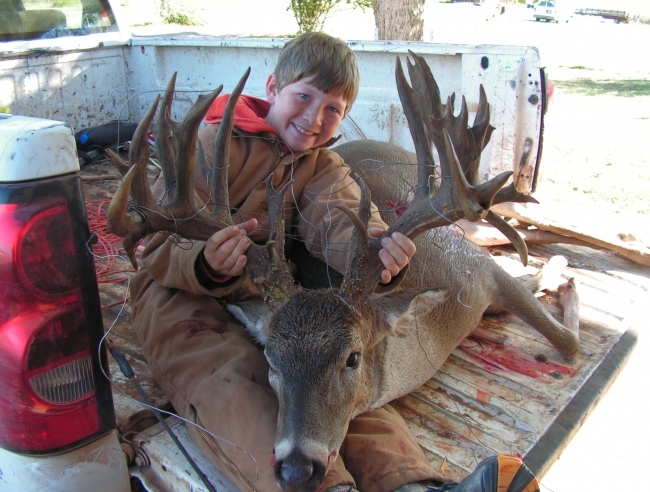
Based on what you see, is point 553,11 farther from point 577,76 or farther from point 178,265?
point 178,265

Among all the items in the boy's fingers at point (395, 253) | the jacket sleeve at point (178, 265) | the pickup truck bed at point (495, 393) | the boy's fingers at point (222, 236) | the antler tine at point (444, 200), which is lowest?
the pickup truck bed at point (495, 393)

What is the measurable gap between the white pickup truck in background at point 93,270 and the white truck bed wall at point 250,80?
10mm

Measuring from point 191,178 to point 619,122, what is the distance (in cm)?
1128

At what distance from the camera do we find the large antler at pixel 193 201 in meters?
2.54

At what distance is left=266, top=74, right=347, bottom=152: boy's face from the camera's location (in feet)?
10.4

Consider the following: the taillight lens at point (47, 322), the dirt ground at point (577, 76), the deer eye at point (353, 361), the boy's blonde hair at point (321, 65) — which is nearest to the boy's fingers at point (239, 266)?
the deer eye at point (353, 361)

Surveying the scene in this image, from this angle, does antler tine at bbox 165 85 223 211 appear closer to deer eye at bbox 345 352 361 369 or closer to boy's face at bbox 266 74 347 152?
boy's face at bbox 266 74 347 152

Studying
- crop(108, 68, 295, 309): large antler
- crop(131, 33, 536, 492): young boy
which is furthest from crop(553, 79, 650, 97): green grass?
crop(108, 68, 295, 309): large antler

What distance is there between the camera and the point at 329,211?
3170 mm

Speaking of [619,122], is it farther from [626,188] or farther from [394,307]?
[394,307]

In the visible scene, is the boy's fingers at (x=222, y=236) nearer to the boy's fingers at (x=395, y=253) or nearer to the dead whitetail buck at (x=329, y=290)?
the dead whitetail buck at (x=329, y=290)

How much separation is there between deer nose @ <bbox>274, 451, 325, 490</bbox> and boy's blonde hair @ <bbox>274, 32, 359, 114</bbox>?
1846 millimetres

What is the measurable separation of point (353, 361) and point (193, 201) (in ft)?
3.23

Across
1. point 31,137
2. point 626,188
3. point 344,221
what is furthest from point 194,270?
point 626,188
